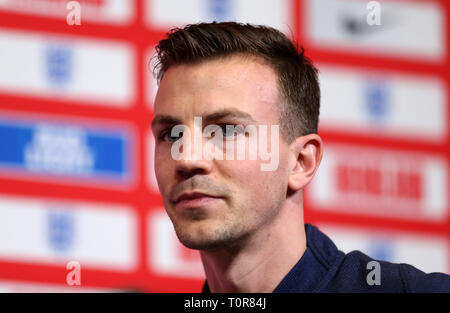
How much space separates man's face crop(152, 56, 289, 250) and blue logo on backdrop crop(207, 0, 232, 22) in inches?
50.1

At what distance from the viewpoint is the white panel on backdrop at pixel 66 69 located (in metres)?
2.58

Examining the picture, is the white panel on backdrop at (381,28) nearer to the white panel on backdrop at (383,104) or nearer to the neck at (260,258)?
the white panel on backdrop at (383,104)

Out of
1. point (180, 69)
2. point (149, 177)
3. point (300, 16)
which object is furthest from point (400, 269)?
point (300, 16)

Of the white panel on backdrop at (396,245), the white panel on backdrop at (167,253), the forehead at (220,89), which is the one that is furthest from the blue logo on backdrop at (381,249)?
the forehead at (220,89)

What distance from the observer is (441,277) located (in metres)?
1.45

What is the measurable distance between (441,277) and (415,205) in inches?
55.8

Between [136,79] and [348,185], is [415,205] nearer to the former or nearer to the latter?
[348,185]

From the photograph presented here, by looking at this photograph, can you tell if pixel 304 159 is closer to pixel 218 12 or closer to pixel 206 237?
pixel 206 237

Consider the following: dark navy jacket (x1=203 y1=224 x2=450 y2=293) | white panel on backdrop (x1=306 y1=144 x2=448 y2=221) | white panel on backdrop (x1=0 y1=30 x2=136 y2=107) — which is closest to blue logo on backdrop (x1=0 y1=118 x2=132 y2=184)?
white panel on backdrop (x1=0 y1=30 x2=136 y2=107)

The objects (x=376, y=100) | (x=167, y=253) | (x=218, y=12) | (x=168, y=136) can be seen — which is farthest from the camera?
(x=376, y=100)

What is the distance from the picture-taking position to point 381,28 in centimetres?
292

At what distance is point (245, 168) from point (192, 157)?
10 centimetres

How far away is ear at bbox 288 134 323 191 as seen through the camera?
1504 millimetres

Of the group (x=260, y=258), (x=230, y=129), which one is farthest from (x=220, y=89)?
(x=260, y=258)
